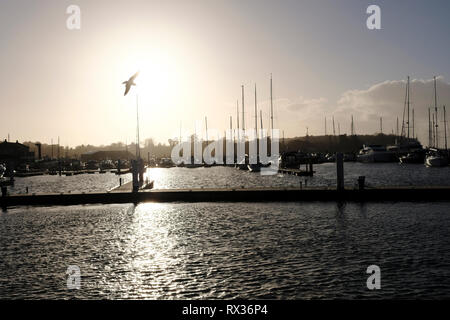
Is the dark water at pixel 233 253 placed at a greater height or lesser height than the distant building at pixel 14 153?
lesser

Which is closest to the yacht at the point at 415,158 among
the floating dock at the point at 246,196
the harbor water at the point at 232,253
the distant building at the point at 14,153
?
the floating dock at the point at 246,196

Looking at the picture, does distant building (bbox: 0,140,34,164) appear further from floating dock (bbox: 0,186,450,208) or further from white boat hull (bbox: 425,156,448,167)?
white boat hull (bbox: 425,156,448,167)

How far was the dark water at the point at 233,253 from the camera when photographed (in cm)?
1599

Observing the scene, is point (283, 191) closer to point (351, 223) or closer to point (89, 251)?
point (351, 223)

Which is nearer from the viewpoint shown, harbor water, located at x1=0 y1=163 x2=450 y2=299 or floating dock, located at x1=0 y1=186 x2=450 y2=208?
harbor water, located at x1=0 y1=163 x2=450 y2=299

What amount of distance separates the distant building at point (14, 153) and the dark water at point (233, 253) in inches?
4257

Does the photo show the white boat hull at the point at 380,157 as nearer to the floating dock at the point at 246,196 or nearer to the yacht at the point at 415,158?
the yacht at the point at 415,158

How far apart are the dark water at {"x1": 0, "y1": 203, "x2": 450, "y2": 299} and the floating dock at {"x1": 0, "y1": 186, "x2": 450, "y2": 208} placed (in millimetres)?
3889

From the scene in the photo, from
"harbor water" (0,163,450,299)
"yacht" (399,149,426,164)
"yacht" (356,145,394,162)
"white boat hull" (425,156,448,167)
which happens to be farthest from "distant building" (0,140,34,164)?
"yacht" (399,149,426,164)

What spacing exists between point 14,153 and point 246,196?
119618 millimetres

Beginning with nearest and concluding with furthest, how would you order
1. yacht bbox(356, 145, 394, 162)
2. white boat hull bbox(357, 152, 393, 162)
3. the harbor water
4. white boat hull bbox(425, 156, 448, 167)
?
the harbor water
white boat hull bbox(425, 156, 448, 167)
white boat hull bbox(357, 152, 393, 162)
yacht bbox(356, 145, 394, 162)

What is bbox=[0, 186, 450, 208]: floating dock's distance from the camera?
4138 centimetres

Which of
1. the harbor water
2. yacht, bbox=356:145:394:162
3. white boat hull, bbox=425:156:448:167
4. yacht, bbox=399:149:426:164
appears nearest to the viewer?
the harbor water
